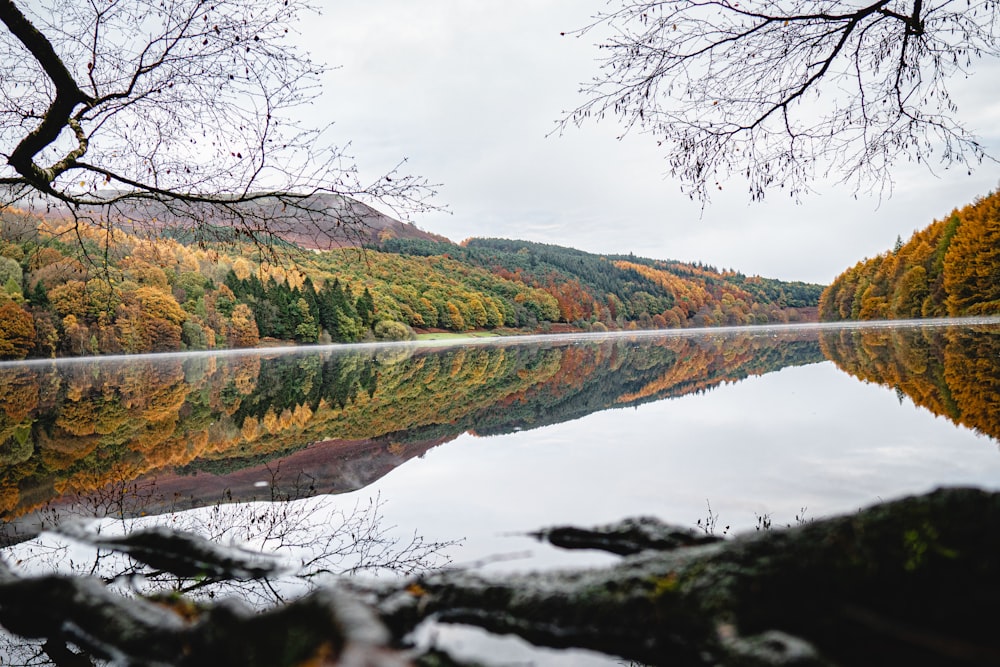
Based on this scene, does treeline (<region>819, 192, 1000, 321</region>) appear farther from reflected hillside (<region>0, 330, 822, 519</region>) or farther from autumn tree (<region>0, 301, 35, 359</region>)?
autumn tree (<region>0, 301, 35, 359</region>)

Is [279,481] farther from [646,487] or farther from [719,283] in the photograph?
[719,283]

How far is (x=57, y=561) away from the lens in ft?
14.3

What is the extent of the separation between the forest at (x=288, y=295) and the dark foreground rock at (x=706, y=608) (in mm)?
2735

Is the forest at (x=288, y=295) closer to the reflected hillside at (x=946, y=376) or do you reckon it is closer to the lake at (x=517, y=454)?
the lake at (x=517, y=454)

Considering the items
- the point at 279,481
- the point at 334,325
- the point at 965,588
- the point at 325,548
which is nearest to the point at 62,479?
the point at 279,481

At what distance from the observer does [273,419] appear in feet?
37.6

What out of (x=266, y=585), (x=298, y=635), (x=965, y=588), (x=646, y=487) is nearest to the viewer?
(x=965, y=588)

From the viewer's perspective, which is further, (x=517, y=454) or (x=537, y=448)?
(x=537, y=448)

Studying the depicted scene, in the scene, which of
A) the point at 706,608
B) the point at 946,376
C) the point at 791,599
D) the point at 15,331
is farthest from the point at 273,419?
the point at 15,331

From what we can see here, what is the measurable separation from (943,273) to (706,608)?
68.6 m

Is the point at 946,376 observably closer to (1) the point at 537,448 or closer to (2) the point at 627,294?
(1) the point at 537,448

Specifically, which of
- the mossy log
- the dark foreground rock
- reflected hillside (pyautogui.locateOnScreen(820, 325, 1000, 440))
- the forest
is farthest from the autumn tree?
the mossy log

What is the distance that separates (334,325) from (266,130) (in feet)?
256

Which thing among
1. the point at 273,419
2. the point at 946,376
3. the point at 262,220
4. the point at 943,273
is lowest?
the point at 273,419
